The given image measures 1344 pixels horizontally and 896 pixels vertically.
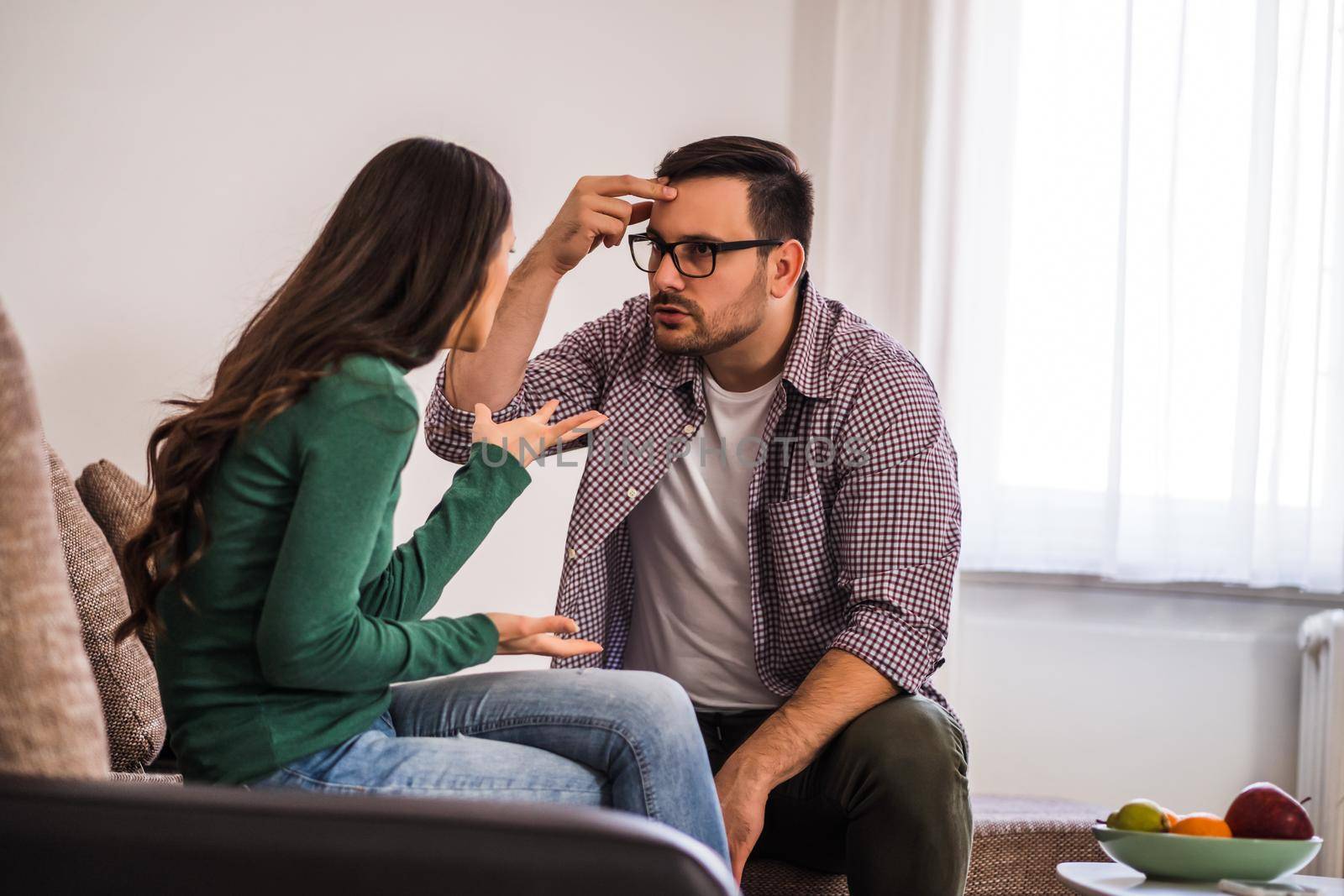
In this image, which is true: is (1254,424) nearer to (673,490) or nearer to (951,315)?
(951,315)

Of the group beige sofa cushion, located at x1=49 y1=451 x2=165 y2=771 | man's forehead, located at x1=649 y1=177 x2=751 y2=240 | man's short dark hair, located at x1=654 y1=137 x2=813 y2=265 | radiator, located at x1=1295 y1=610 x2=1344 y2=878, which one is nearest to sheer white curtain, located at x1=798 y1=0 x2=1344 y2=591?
radiator, located at x1=1295 y1=610 x2=1344 y2=878

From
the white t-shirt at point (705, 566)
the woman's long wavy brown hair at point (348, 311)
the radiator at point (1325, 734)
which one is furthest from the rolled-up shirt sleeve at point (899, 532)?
the radiator at point (1325, 734)

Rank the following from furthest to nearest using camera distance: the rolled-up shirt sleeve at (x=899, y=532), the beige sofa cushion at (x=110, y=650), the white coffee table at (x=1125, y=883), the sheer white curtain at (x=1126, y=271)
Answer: the sheer white curtain at (x=1126, y=271)
the beige sofa cushion at (x=110, y=650)
the rolled-up shirt sleeve at (x=899, y=532)
the white coffee table at (x=1125, y=883)

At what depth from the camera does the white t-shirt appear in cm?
193

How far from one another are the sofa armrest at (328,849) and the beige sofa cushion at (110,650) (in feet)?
4.35

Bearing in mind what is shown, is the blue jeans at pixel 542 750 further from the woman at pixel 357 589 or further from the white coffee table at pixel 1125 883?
the white coffee table at pixel 1125 883

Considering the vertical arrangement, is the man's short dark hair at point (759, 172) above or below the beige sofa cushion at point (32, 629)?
above

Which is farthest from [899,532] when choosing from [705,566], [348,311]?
[348,311]

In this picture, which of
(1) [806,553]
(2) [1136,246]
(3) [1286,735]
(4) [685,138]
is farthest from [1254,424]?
(1) [806,553]

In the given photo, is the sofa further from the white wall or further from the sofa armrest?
the white wall

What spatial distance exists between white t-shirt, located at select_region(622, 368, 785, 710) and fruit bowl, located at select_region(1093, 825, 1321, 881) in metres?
0.60

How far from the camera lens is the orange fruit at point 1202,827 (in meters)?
1.45

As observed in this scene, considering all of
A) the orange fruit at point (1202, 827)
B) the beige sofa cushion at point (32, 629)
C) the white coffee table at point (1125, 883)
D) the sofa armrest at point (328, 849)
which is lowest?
the white coffee table at point (1125, 883)

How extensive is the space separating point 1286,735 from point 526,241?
7.62ft
